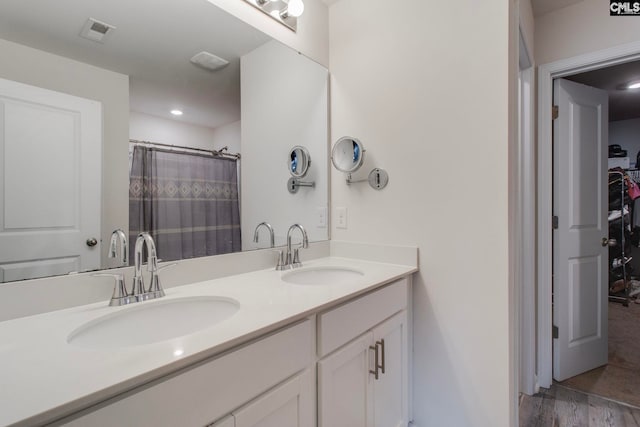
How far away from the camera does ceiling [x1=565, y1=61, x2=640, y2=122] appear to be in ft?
7.91

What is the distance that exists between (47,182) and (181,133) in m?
0.46

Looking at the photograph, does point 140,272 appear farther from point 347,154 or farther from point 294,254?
point 347,154

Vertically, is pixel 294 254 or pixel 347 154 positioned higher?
pixel 347 154

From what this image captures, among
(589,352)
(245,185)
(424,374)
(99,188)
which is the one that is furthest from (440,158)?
(589,352)

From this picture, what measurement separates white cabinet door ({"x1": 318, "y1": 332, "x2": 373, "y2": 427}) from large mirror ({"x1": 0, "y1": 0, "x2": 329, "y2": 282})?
65cm

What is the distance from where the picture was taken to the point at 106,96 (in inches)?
39.5

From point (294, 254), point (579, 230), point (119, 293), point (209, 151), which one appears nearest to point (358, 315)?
point (294, 254)

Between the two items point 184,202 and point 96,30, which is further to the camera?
point 184,202

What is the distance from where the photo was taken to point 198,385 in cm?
63

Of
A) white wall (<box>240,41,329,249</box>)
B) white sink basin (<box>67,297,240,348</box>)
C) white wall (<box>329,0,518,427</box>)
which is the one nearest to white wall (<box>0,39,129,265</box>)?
white sink basin (<box>67,297,240,348</box>)

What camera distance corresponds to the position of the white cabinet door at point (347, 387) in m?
0.95

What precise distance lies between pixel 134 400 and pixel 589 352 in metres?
2.69

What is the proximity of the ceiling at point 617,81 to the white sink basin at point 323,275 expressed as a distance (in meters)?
2.32

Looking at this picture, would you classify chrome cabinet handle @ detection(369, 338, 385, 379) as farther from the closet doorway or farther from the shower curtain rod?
the closet doorway
